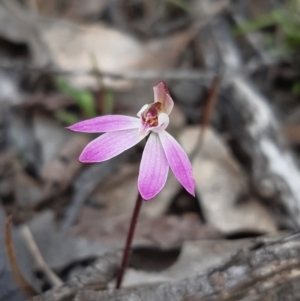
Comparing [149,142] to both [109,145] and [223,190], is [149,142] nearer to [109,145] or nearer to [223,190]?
[109,145]

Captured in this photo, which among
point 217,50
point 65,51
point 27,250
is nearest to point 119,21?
point 65,51

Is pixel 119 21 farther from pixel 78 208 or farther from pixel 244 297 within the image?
pixel 244 297

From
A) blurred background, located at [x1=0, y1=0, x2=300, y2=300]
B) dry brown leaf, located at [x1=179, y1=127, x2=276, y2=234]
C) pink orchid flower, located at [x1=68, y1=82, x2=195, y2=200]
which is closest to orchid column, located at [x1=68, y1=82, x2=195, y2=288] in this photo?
pink orchid flower, located at [x1=68, y1=82, x2=195, y2=200]

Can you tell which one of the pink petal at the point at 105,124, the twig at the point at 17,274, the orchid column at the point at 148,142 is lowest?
the twig at the point at 17,274

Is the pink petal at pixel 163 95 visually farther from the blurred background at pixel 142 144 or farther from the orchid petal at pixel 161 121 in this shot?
the blurred background at pixel 142 144

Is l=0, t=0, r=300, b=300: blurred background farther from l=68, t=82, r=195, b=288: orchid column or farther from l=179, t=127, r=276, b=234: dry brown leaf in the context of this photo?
l=68, t=82, r=195, b=288: orchid column

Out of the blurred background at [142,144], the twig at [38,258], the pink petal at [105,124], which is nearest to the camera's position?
the pink petal at [105,124]

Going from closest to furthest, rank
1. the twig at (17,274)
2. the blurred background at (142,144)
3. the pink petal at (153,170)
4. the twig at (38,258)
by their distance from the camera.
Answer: the pink petal at (153,170)
the twig at (17,274)
the twig at (38,258)
the blurred background at (142,144)

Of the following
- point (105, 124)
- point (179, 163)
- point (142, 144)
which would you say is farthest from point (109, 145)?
point (142, 144)

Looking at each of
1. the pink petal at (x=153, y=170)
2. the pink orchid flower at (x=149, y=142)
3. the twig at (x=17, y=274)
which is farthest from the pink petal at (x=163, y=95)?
the twig at (x=17, y=274)
